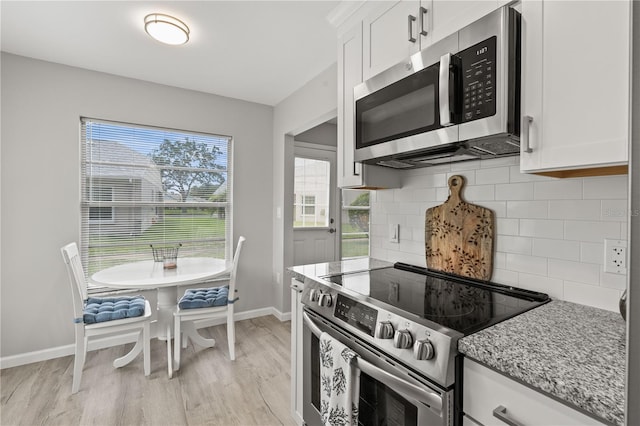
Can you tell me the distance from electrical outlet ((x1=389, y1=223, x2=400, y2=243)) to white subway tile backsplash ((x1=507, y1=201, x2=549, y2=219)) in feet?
2.19

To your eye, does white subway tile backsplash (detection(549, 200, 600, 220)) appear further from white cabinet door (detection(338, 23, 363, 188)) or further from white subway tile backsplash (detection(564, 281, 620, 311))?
white cabinet door (detection(338, 23, 363, 188))

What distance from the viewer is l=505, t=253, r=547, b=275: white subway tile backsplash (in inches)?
48.8

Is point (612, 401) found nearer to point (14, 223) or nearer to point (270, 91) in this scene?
point (270, 91)

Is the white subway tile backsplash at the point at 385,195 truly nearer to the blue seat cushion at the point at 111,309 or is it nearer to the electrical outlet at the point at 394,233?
the electrical outlet at the point at 394,233

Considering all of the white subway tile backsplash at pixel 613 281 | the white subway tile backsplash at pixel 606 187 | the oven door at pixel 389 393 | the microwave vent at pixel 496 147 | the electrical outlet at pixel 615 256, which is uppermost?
the microwave vent at pixel 496 147

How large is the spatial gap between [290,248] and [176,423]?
78.3 inches

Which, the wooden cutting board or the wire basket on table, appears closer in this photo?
the wooden cutting board

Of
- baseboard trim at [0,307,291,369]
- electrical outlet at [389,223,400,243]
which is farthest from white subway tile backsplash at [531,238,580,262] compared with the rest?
baseboard trim at [0,307,291,369]

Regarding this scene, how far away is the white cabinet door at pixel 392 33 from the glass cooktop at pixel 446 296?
1081 mm

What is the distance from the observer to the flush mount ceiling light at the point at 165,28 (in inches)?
78.4

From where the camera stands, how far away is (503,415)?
0.76m

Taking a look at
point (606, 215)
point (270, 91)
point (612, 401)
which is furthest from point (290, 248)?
point (612, 401)

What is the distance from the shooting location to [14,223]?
2475 millimetres

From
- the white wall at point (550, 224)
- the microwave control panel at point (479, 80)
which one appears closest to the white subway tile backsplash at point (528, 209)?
the white wall at point (550, 224)
